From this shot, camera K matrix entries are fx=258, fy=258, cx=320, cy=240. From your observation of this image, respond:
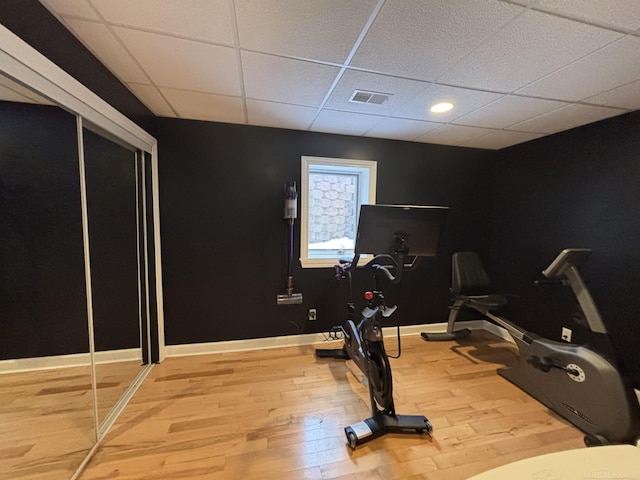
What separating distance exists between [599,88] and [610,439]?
92.2 inches

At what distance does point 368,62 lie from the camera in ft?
5.20

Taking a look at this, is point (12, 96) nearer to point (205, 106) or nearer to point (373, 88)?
point (205, 106)

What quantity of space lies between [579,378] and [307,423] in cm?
194

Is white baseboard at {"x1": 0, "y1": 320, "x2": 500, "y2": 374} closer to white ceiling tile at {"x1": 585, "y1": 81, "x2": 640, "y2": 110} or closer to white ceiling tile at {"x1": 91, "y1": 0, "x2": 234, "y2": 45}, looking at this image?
white ceiling tile at {"x1": 91, "y1": 0, "x2": 234, "y2": 45}

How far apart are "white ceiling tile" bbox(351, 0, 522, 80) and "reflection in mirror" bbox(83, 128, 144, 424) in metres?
1.79

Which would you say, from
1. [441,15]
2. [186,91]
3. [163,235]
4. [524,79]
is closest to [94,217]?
[163,235]

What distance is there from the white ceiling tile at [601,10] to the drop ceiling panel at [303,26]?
82 centimetres

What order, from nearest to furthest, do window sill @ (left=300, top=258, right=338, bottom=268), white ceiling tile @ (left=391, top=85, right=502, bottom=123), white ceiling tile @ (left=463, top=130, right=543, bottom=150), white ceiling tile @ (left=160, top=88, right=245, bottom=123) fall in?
1. white ceiling tile @ (left=391, top=85, right=502, bottom=123)
2. white ceiling tile @ (left=160, top=88, right=245, bottom=123)
3. white ceiling tile @ (left=463, top=130, right=543, bottom=150)
4. window sill @ (left=300, top=258, right=338, bottom=268)

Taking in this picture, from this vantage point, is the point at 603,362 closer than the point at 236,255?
Yes

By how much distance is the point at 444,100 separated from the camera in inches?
81.4

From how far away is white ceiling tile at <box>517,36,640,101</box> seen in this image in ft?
4.66

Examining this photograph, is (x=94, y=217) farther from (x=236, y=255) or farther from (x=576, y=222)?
(x=576, y=222)

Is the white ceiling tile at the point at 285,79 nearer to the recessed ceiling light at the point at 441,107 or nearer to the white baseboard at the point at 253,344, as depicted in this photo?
the recessed ceiling light at the point at 441,107

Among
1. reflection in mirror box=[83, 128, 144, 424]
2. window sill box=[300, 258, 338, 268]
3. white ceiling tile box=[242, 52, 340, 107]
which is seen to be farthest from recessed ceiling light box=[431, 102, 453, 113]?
reflection in mirror box=[83, 128, 144, 424]
